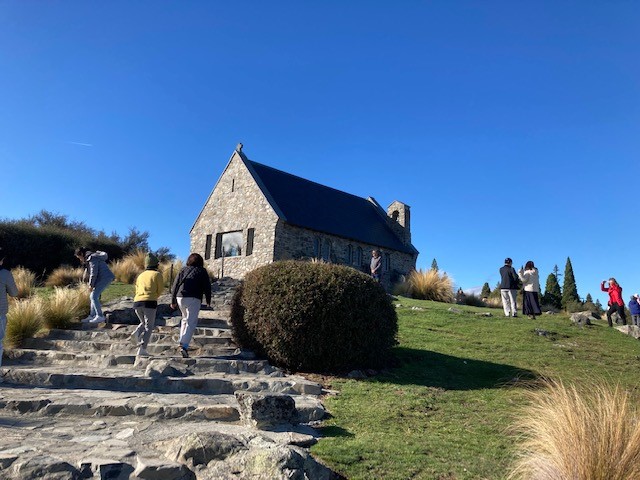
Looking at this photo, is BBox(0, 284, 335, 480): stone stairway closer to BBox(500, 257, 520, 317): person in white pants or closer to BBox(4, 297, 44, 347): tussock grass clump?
BBox(4, 297, 44, 347): tussock grass clump

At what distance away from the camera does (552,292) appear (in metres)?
41.0

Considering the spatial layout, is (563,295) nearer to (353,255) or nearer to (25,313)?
(353,255)

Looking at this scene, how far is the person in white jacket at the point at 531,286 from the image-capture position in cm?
1430

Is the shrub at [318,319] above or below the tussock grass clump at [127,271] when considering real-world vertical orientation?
below

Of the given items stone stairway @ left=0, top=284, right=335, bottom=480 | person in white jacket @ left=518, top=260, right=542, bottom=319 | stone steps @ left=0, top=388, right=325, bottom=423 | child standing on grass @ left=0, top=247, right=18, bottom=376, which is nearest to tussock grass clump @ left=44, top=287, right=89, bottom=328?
stone stairway @ left=0, top=284, right=335, bottom=480

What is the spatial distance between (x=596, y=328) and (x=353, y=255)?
1556cm

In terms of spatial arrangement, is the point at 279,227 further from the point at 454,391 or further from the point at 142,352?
the point at 454,391

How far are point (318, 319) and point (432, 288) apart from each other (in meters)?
14.6

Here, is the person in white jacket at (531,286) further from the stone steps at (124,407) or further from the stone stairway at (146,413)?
the stone steps at (124,407)

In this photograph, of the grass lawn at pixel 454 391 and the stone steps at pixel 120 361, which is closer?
the grass lawn at pixel 454 391

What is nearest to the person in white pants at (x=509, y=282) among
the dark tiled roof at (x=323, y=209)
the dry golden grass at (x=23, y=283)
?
the dark tiled roof at (x=323, y=209)

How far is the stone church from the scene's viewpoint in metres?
24.4

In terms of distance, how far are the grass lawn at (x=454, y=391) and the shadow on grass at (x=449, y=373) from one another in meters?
0.02

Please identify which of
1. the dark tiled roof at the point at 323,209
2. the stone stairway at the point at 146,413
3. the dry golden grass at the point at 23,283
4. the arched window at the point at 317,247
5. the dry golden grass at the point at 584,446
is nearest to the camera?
the dry golden grass at the point at 584,446
